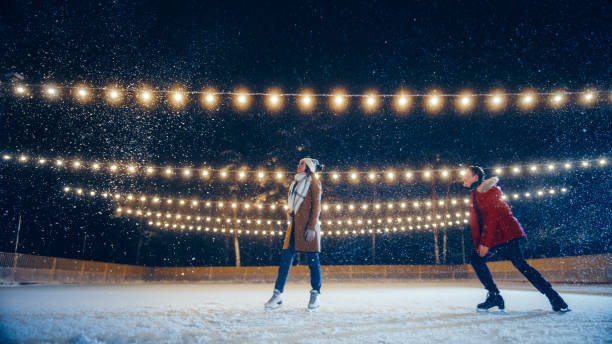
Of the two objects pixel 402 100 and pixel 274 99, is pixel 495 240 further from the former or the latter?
pixel 274 99

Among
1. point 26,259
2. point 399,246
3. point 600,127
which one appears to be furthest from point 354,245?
point 26,259

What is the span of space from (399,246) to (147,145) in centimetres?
1768

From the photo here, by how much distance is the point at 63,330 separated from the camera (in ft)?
6.29

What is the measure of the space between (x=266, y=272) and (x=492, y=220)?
12.4 m

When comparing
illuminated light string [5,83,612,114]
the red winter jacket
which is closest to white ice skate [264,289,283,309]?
the red winter jacket

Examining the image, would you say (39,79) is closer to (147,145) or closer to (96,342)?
(147,145)

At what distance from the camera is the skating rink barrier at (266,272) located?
340 inches

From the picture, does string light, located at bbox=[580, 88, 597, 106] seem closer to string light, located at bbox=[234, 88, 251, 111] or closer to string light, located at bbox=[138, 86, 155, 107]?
string light, located at bbox=[234, 88, 251, 111]

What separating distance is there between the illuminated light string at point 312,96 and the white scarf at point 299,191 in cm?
389

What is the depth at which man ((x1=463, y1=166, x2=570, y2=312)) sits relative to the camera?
9.65 ft

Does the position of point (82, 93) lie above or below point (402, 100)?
below

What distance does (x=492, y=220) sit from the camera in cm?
306

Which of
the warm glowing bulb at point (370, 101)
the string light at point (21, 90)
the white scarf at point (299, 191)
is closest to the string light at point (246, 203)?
the warm glowing bulb at point (370, 101)

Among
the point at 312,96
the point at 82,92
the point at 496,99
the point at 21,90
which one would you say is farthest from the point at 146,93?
the point at 496,99
